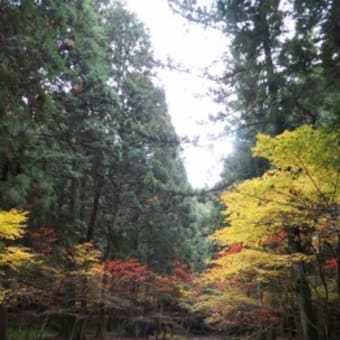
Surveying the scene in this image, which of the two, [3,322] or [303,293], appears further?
[3,322]

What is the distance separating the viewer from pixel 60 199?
1947 cm

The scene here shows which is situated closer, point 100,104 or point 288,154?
point 288,154

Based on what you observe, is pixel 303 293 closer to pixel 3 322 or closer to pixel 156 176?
pixel 3 322

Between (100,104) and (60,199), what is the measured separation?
738 centimetres

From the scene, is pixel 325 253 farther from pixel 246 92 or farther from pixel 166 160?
pixel 166 160

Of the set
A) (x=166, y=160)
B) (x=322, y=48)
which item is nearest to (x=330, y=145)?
(x=322, y=48)

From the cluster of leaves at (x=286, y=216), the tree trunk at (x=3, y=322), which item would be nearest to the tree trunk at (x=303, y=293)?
the cluster of leaves at (x=286, y=216)

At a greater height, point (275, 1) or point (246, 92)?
point (246, 92)

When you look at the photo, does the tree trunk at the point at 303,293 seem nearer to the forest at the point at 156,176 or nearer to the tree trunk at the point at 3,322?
the forest at the point at 156,176

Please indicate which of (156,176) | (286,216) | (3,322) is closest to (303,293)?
(286,216)

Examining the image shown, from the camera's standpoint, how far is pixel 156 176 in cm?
2214

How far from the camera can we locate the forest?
5.64 meters

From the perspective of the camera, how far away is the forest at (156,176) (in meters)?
5.64

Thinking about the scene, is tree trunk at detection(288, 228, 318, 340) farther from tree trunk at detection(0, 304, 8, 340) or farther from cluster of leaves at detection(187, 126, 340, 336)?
tree trunk at detection(0, 304, 8, 340)
